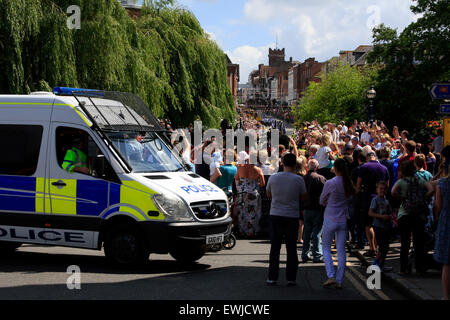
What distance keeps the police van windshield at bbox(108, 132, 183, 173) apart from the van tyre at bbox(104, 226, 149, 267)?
95 cm

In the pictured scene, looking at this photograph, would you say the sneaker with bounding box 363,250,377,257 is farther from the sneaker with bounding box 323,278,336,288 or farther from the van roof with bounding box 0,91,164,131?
the van roof with bounding box 0,91,164,131

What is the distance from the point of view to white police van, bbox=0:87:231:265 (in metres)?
10.6

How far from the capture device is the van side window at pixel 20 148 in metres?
11.3

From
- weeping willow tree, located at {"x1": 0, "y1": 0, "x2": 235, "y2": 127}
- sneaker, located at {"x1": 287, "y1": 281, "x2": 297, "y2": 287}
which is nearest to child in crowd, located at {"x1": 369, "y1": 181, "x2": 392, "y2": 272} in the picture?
sneaker, located at {"x1": 287, "y1": 281, "x2": 297, "y2": 287}

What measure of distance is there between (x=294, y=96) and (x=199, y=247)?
180 meters

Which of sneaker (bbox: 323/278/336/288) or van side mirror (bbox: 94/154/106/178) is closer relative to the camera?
sneaker (bbox: 323/278/336/288)

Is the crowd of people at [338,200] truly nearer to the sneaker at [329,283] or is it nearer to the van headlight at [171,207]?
the sneaker at [329,283]

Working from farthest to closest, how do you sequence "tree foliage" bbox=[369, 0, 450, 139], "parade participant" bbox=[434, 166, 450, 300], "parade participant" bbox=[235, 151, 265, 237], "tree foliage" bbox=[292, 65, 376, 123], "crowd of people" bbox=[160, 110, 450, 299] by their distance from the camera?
1. "tree foliage" bbox=[292, 65, 376, 123]
2. "tree foliage" bbox=[369, 0, 450, 139]
3. "parade participant" bbox=[235, 151, 265, 237]
4. "crowd of people" bbox=[160, 110, 450, 299]
5. "parade participant" bbox=[434, 166, 450, 300]

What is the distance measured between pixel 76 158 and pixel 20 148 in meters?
1.00

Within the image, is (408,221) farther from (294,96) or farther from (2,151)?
(294,96)

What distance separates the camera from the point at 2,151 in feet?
37.9

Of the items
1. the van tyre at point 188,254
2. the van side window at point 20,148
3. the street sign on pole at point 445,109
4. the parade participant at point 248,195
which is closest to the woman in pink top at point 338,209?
the van tyre at point 188,254

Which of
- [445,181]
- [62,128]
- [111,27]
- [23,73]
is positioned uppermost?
[111,27]

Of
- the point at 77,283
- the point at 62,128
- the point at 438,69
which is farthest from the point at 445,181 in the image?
the point at 438,69
